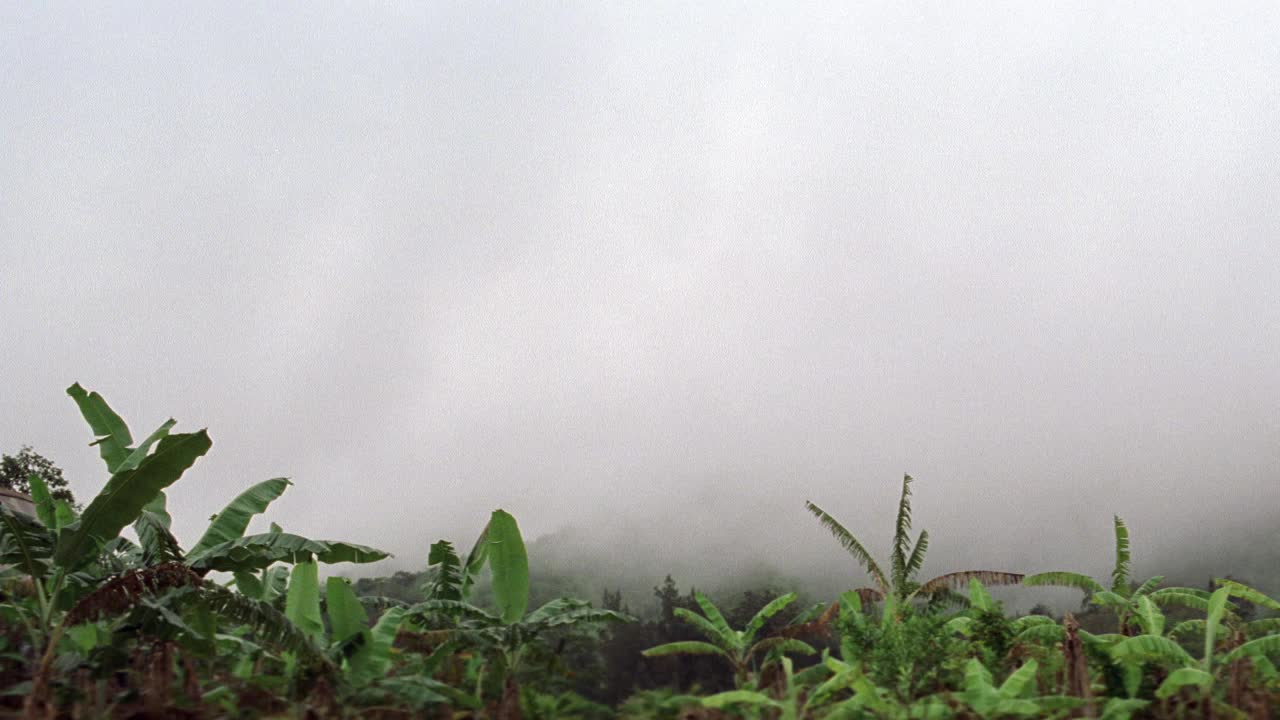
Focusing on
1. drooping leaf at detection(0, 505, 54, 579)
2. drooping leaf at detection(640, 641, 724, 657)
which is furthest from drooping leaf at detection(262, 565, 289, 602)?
drooping leaf at detection(640, 641, 724, 657)

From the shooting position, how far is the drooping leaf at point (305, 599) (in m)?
9.42

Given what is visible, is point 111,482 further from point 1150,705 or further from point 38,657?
point 1150,705

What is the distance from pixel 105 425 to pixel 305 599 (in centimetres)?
386

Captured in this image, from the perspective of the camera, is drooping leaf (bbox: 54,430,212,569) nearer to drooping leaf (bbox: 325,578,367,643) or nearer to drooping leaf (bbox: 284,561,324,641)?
drooping leaf (bbox: 284,561,324,641)

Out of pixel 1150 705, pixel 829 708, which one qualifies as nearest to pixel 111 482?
pixel 829 708

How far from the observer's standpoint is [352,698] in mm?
7223

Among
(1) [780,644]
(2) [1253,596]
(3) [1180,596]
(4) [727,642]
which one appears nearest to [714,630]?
(4) [727,642]

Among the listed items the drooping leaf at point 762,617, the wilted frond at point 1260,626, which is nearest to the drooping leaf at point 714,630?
the drooping leaf at point 762,617

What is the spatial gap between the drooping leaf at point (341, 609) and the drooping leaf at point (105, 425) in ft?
13.0

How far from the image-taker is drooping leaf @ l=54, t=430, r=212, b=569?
8961 mm

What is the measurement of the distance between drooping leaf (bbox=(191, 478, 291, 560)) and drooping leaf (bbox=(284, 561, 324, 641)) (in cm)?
82

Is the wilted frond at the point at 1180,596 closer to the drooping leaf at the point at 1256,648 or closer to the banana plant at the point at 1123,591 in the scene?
the banana plant at the point at 1123,591

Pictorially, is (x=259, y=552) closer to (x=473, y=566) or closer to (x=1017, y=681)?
(x=473, y=566)

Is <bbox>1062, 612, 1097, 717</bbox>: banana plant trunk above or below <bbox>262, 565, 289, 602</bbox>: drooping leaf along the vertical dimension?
below
